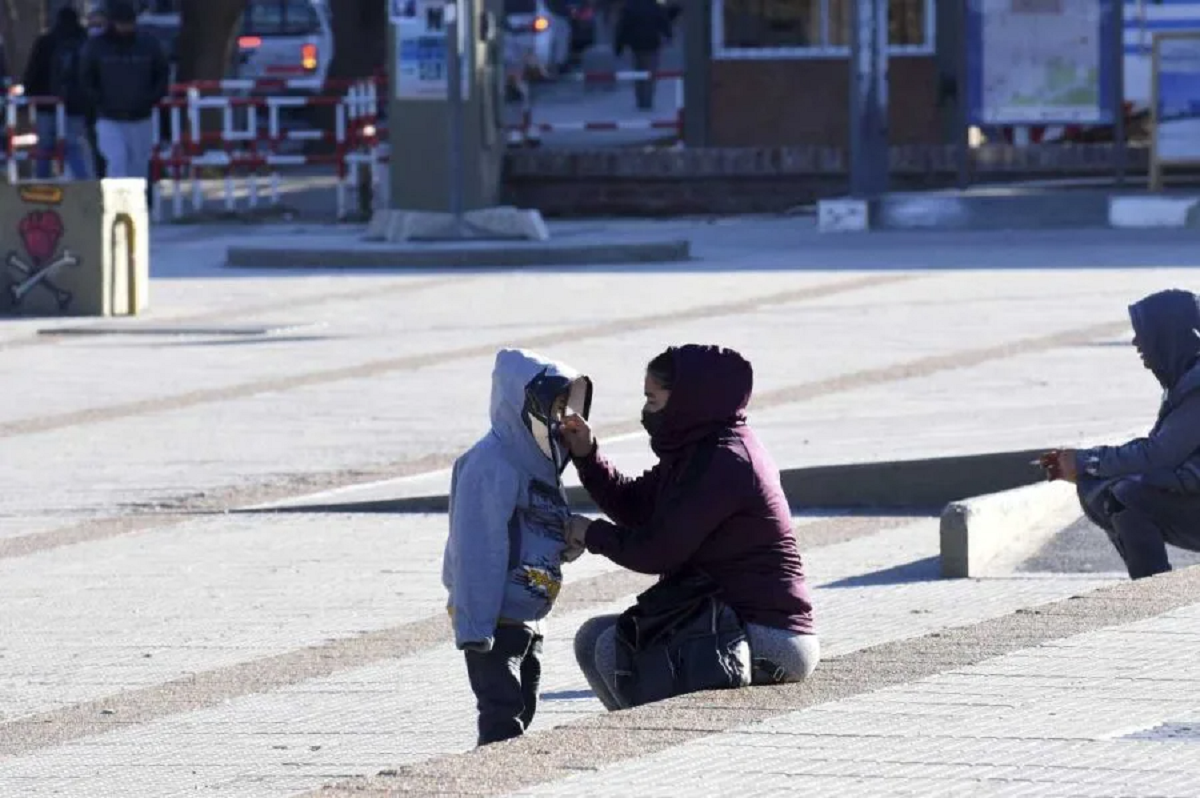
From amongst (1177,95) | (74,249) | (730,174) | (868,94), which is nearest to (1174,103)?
(1177,95)

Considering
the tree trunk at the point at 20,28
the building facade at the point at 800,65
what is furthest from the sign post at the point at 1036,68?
the tree trunk at the point at 20,28

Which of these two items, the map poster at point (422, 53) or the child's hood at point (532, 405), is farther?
the map poster at point (422, 53)

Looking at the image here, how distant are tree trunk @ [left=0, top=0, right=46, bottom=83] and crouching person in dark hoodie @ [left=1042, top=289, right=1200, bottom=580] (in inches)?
990

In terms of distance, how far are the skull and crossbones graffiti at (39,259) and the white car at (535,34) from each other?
2582 centimetres

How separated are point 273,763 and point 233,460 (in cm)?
523

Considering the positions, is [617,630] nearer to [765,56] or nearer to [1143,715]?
[1143,715]

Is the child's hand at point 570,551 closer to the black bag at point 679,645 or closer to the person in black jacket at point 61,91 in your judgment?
the black bag at point 679,645

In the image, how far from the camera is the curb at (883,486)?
416 inches

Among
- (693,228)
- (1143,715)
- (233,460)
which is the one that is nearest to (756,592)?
(1143,715)

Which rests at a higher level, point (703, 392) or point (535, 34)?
point (535, 34)

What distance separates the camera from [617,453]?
1100 cm

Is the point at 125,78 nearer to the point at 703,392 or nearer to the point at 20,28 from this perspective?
the point at 20,28

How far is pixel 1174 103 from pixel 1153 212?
52.6 inches

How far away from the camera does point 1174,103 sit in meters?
22.1
